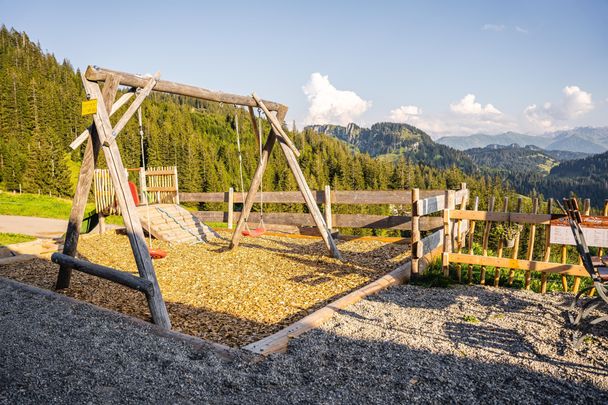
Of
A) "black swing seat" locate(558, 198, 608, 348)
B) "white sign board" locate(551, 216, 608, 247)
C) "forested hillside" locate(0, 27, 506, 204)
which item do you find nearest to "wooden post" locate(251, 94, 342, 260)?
"white sign board" locate(551, 216, 608, 247)

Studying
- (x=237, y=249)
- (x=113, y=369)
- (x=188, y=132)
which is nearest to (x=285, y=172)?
(x=188, y=132)

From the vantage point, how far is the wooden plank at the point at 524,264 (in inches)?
229

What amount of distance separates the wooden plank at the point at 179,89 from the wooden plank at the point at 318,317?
4.00 meters

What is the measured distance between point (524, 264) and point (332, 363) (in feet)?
13.1

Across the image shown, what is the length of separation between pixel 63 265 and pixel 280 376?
449cm

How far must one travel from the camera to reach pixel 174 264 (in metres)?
8.66

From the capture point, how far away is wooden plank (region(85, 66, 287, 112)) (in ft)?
18.9

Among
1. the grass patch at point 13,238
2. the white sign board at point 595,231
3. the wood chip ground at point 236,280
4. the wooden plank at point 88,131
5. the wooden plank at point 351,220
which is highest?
the wooden plank at point 88,131

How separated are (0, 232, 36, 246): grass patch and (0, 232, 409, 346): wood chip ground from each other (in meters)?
2.53

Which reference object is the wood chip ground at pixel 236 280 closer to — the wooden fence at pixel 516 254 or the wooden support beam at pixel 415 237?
the wooden support beam at pixel 415 237

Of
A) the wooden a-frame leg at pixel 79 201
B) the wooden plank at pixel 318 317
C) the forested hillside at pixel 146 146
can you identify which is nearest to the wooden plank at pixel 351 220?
the wooden plank at pixel 318 317

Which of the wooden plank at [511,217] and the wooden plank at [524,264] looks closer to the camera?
the wooden plank at [524,264]

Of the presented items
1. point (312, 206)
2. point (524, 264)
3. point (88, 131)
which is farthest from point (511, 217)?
point (88, 131)

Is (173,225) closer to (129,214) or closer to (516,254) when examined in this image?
(129,214)
